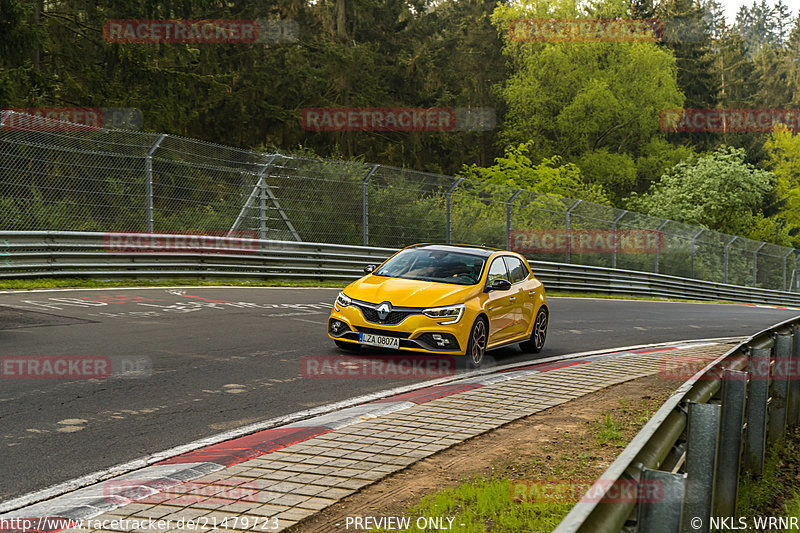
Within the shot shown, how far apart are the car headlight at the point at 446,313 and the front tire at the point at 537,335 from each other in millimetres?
2443

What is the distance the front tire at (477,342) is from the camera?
1068 cm

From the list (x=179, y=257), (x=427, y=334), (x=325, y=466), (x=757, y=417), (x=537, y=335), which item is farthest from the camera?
(x=179, y=257)

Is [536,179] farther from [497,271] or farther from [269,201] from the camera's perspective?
[497,271]

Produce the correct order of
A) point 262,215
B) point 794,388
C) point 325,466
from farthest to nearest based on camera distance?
1. point 262,215
2. point 794,388
3. point 325,466

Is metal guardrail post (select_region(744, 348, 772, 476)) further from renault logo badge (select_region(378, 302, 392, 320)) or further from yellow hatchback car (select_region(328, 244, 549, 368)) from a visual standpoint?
renault logo badge (select_region(378, 302, 392, 320))

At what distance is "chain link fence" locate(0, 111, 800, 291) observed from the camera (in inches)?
659

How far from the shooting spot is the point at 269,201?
21.3 metres

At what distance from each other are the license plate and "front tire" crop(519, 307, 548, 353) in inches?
114

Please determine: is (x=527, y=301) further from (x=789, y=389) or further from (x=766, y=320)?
(x=766, y=320)

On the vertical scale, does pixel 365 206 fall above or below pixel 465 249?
above

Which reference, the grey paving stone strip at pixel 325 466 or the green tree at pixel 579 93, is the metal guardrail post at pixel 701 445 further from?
the green tree at pixel 579 93

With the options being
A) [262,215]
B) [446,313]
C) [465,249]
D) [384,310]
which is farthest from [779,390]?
[262,215]

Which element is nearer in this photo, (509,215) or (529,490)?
(529,490)

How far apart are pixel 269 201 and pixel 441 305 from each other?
1157 cm
